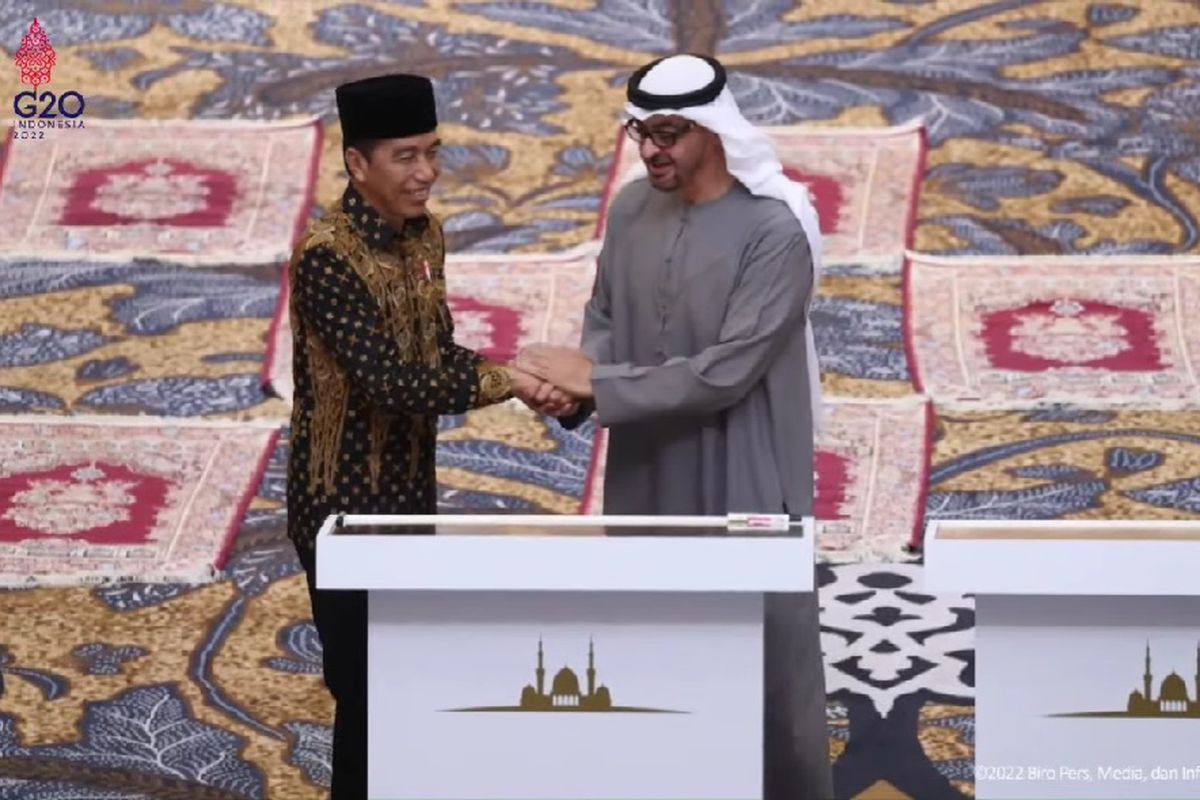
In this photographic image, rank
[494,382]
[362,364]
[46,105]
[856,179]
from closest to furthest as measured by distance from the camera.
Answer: [362,364] → [494,382] → [856,179] → [46,105]

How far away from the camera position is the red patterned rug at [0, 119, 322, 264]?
26.1 ft

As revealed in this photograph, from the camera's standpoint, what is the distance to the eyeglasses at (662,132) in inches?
177

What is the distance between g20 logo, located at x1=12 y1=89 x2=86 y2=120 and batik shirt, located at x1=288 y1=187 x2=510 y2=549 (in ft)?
14.3

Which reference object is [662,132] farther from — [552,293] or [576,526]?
[552,293]

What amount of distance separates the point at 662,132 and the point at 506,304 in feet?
10.2

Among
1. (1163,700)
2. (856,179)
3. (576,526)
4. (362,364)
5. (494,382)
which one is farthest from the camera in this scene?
(856,179)

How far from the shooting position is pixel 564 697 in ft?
13.1

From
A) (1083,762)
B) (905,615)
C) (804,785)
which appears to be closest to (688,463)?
(804,785)

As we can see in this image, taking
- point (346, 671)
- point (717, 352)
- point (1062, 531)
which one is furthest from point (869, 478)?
point (1062, 531)

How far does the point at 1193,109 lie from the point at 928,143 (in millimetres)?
884

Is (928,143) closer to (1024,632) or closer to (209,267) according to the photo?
(209,267)

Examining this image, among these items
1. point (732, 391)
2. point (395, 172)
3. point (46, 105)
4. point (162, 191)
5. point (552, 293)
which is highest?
point (46, 105)

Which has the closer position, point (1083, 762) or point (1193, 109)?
point (1083, 762)

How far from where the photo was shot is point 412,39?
29.1ft
